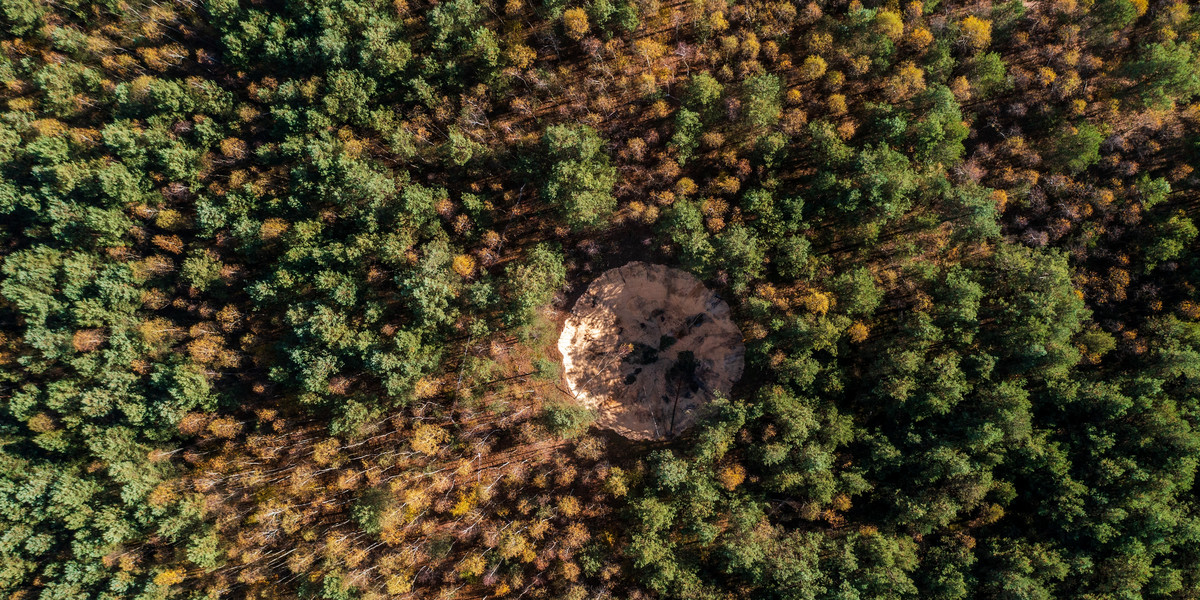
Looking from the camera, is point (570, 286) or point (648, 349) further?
point (648, 349)

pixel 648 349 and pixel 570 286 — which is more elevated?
pixel 570 286

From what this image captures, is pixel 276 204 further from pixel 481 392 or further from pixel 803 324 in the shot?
pixel 803 324

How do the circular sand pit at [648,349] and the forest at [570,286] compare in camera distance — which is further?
the circular sand pit at [648,349]

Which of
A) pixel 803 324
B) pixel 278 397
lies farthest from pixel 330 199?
pixel 803 324

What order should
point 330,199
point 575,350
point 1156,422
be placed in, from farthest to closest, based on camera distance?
1. point 575,350
2. point 330,199
3. point 1156,422

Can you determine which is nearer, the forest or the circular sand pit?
the forest
